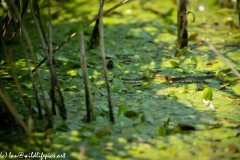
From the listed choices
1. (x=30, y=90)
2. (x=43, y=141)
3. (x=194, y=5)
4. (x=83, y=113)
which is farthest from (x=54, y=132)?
(x=194, y=5)

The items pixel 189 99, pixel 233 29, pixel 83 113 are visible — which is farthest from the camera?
pixel 233 29

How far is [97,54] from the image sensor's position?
2559mm

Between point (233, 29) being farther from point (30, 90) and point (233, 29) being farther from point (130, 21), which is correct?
point (30, 90)

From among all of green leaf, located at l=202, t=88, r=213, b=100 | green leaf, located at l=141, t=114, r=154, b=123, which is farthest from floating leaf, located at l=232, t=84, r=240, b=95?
green leaf, located at l=141, t=114, r=154, b=123

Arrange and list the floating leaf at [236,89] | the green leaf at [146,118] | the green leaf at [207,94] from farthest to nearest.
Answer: the floating leaf at [236,89] < the green leaf at [207,94] < the green leaf at [146,118]

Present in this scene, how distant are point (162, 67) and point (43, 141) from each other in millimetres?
1086

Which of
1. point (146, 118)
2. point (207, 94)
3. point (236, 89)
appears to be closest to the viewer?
point (146, 118)

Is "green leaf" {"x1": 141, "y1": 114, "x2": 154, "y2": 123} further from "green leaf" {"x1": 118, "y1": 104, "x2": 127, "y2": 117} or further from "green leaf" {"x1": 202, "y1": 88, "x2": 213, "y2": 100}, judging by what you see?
"green leaf" {"x1": 202, "y1": 88, "x2": 213, "y2": 100}

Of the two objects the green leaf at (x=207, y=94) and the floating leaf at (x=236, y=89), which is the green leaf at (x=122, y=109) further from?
the floating leaf at (x=236, y=89)

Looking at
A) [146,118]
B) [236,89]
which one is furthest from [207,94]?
[146,118]

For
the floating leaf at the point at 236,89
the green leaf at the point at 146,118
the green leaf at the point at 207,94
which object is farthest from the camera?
the floating leaf at the point at 236,89

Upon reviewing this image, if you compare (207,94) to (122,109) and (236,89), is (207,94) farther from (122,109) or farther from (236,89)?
(122,109)

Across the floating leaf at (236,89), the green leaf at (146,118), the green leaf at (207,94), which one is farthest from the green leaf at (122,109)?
the floating leaf at (236,89)

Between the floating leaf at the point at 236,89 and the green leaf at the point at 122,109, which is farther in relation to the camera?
the floating leaf at the point at 236,89
